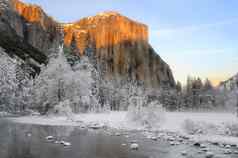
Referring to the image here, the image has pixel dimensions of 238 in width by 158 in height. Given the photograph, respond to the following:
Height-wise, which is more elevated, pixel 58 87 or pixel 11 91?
pixel 58 87

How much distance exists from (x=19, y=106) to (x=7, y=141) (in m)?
45.8

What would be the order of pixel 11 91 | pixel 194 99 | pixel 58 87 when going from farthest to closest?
pixel 194 99 < pixel 11 91 < pixel 58 87

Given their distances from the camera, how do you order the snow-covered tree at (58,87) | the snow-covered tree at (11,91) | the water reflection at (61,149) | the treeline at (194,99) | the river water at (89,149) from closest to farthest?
the water reflection at (61,149) → the river water at (89,149) → the snow-covered tree at (58,87) → the snow-covered tree at (11,91) → the treeline at (194,99)

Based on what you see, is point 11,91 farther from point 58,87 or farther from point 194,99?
point 194,99

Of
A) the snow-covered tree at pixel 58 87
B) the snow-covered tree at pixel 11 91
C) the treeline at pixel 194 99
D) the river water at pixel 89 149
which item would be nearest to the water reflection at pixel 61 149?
the river water at pixel 89 149

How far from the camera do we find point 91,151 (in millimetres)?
19922

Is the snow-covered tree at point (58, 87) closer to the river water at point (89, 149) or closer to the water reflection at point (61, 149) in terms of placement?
the river water at point (89, 149)

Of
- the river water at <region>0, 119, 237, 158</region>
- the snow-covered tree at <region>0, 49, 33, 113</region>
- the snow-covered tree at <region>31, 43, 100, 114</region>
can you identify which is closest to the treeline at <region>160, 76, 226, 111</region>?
the snow-covered tree at <region>0, 49, 33, 113</region>

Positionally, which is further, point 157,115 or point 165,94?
point 165,94

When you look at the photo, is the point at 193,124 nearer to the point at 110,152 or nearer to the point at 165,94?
the point at 110,152

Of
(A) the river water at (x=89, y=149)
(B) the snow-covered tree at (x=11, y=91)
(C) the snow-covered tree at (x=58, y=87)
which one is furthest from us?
(B) the snow-covered tree at (x=11, y=91)

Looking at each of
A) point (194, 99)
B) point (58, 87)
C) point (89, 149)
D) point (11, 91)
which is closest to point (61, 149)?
point (89, 149)

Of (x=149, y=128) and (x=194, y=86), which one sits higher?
(x=194, y=86)

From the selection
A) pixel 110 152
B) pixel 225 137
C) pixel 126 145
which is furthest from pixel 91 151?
pixel 225 137
